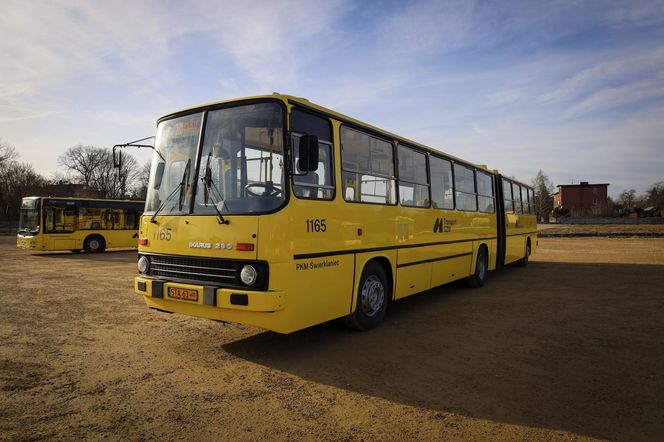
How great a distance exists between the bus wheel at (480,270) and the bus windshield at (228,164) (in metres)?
7.52

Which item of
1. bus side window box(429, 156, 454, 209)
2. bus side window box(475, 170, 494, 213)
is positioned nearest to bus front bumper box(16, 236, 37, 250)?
bus side window box(429, 156, 454, 209)

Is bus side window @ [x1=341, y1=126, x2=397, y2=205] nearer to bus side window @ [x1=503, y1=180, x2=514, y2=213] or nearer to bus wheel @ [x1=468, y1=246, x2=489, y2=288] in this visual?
bus wheel @ [x1=468, y1=246, x2=489, y2=288]

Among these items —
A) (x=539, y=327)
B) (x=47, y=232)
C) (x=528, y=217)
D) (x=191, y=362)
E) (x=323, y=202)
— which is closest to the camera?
(x=191, y=362)

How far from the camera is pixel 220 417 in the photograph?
12.6ft

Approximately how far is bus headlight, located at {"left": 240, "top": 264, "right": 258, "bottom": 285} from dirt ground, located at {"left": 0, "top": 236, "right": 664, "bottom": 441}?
3.42 ft

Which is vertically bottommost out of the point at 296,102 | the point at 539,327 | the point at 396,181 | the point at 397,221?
the point at 539,327

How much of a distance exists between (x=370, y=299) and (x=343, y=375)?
6.62ft

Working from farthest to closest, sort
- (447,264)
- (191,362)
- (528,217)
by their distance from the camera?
(528,217) < (447,264) < (191,362)

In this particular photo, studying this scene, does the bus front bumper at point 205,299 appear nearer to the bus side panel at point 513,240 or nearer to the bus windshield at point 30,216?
the bus side panel at point 513,240

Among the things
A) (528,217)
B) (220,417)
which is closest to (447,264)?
(220,417)

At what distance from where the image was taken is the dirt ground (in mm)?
3691

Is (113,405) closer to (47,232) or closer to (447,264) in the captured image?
(447,264)

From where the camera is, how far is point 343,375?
4.91m

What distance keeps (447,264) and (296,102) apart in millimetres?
5574
